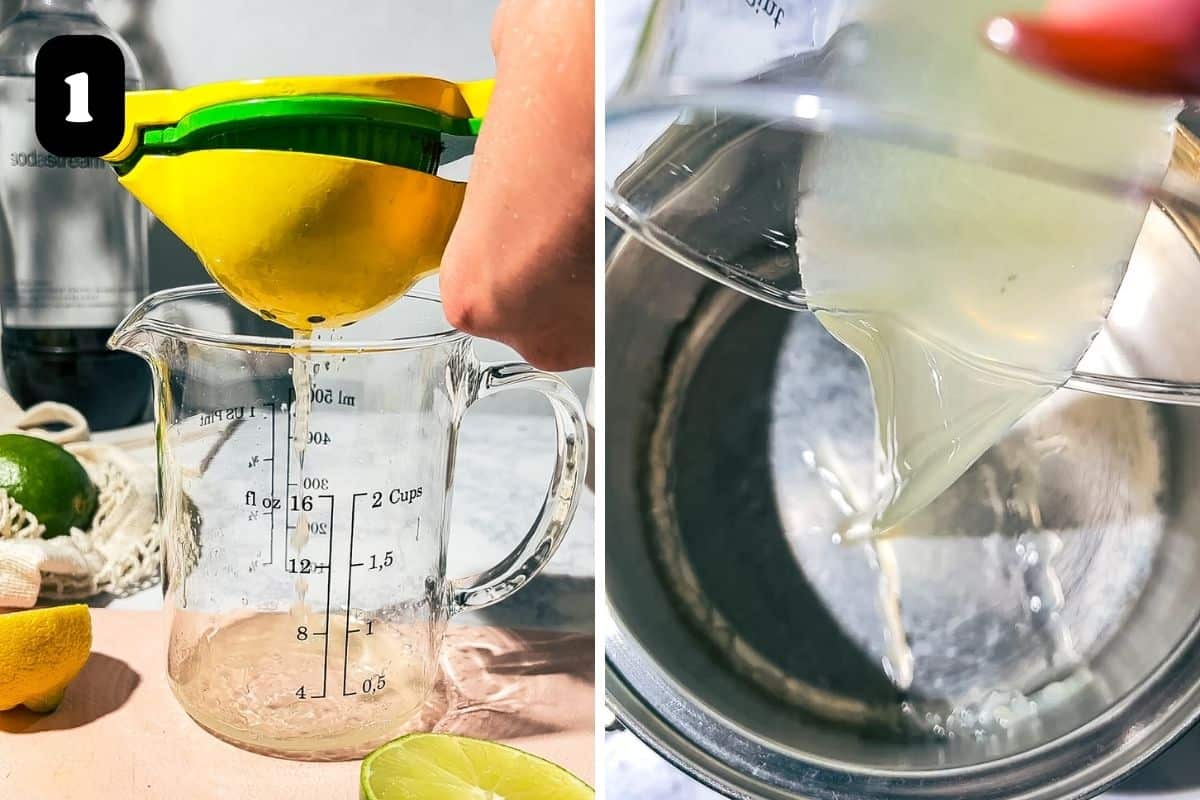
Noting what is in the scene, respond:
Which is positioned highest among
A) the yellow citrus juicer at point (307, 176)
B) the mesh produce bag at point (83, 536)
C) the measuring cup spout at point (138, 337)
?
the yellow citrus juicer at point (307, 176)

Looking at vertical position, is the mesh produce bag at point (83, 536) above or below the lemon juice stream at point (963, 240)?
below

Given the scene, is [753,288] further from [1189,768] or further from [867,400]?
[1189,768]

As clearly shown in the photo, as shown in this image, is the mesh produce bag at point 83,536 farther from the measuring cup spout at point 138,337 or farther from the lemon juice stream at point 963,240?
the lemon juice stream at point 963,240

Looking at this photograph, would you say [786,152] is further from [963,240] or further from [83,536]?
[83,536]

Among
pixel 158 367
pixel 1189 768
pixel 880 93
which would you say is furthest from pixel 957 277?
pixel 158 367

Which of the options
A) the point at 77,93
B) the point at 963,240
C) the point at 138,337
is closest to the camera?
the point at 963,240

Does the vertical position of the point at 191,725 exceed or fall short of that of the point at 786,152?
it falls short

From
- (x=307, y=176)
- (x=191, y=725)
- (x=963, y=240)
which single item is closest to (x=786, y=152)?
(x=963, y=240)

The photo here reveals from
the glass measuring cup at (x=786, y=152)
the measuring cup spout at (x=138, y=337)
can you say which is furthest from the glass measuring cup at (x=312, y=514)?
the glass measuring cup at (x=786, y=152)
